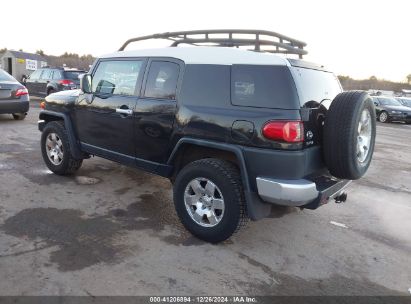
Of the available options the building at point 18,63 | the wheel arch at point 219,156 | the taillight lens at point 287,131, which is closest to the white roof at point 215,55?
the taillight lens at point 287,131

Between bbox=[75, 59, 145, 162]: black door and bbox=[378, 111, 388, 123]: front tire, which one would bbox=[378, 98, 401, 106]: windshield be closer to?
bbox=[378, 111, 388, 123]: front tire

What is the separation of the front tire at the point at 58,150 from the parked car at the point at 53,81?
10.0 meters

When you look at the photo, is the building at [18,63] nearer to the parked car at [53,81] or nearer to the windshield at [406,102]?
the parked car at [53,81]

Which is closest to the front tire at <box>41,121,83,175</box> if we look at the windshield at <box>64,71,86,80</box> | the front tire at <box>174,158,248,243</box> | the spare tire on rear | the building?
the front tire at <box>174,158,248,243</box>

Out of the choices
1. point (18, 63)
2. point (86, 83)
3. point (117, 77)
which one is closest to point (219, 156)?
point (117, 77)

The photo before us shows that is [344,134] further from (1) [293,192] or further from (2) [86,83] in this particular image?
(2) [86,83]

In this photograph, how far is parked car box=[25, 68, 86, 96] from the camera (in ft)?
50.4

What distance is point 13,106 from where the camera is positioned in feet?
33.5

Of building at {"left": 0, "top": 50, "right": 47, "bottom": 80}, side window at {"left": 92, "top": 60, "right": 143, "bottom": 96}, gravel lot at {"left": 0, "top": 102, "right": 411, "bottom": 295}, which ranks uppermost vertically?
building at {"left": 0, "top": 50, "right": 47, "bottom": 80}

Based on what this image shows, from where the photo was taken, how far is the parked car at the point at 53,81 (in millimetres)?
15359

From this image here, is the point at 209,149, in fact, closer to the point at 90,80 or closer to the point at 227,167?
the point at 227,167

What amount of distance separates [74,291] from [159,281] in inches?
25.6

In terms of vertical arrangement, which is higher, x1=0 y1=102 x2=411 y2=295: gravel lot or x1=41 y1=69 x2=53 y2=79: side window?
x1=41 y1=69 x2=53 y2=79: side window

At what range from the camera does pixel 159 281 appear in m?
3.08
